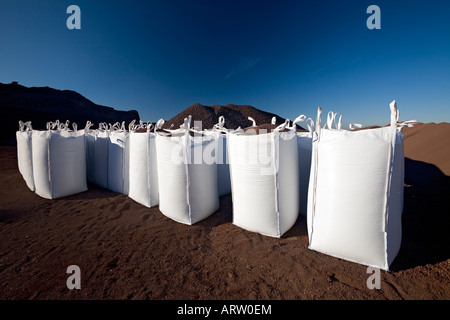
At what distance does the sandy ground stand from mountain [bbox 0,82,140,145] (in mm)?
13467

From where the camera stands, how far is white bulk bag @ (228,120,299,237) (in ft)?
4.66

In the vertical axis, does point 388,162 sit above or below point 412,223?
above

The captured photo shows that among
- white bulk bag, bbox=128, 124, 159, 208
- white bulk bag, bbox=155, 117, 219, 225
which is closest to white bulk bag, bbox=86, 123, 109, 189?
white bulk bag, bbox=128, 124, 159, 208

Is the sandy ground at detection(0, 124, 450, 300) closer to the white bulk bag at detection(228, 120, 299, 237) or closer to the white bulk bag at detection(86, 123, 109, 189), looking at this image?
the white bulk bag at detection(228, 120, 299, 237)

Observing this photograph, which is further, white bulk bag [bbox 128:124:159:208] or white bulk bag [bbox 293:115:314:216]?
white bulk bag [bbox 128:124:159:208]

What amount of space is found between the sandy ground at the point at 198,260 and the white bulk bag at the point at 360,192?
0.12 metres

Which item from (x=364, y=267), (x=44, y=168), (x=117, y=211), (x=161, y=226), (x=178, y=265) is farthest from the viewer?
(x=44, y=168)

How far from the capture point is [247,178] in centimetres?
152

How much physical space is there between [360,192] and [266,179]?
599mm

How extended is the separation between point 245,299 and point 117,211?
1748 millimetres
